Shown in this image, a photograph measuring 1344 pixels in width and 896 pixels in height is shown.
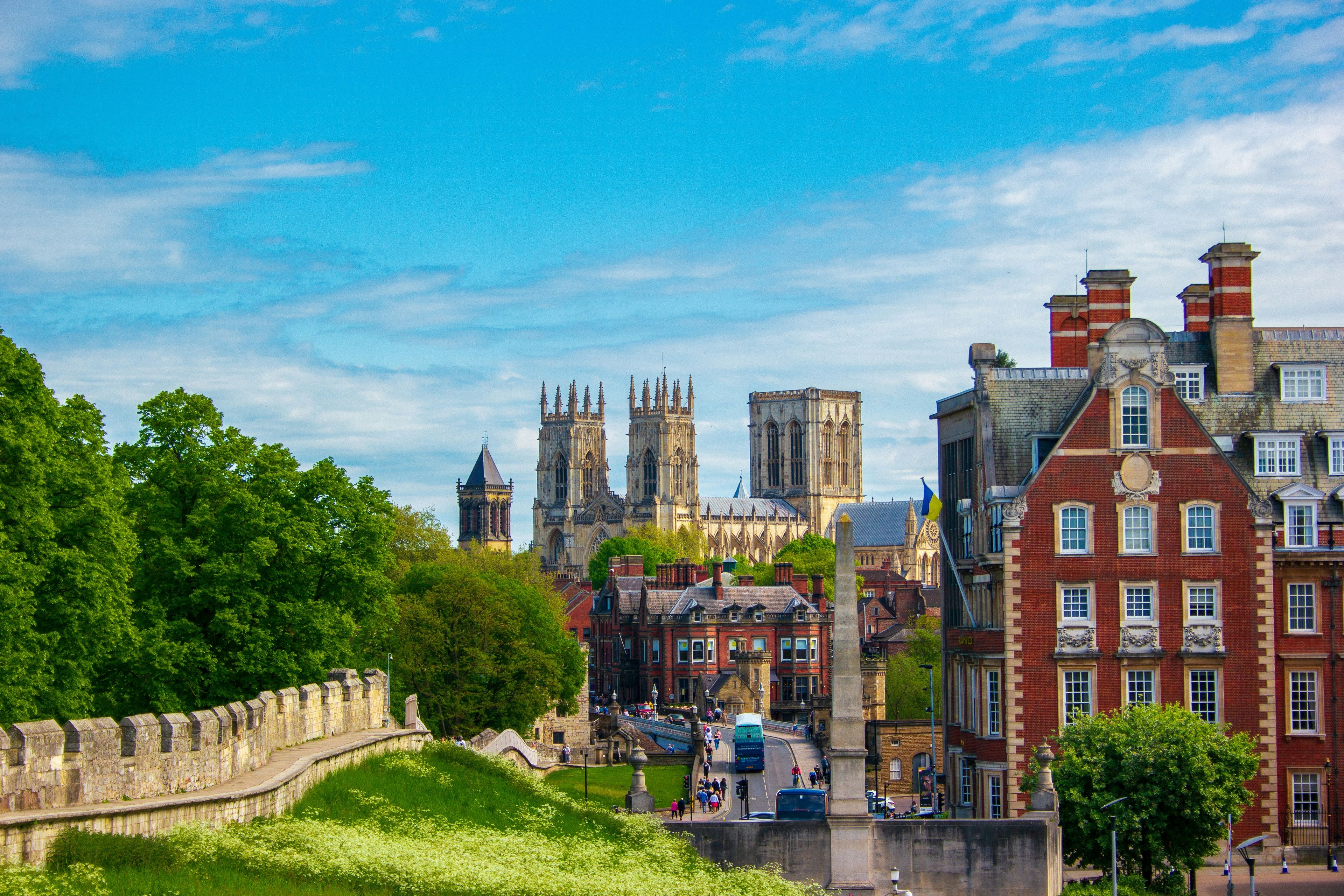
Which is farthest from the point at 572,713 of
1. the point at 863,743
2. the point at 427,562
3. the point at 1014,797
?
the point at 863,743

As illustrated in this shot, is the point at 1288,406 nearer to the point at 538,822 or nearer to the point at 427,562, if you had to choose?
the point at 538,822

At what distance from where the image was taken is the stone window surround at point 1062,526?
5025 centimetres

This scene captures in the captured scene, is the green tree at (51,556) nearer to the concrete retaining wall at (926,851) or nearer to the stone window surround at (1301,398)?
the concrete retaining wall at (926,851)

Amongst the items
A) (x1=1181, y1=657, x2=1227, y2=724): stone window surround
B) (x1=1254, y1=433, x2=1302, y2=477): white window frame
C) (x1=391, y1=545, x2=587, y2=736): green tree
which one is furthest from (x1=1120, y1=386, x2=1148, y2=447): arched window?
(x1=391, y1=545, x2=587, y2=736): green tree

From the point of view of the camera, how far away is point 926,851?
43.2 m

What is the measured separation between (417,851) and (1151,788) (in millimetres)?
21602

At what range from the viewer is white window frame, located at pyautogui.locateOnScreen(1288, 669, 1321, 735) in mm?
50250

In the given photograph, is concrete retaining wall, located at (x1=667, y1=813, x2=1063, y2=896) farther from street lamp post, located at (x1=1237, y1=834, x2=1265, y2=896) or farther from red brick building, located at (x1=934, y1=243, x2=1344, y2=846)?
red brick building, located at (x1=934, y1=243, x2=1344, y2=846)

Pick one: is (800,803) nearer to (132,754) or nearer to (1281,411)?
(1281,411)

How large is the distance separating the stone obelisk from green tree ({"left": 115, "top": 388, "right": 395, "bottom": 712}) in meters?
15.7

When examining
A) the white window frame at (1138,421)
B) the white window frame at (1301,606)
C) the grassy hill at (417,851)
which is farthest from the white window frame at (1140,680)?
the grassy hill at (417,851)

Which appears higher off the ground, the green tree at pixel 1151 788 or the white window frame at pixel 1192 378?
the white window frame at pixel 1192 378

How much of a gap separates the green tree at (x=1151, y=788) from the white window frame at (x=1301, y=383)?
1146 centimetres

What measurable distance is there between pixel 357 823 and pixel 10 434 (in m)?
13.4
